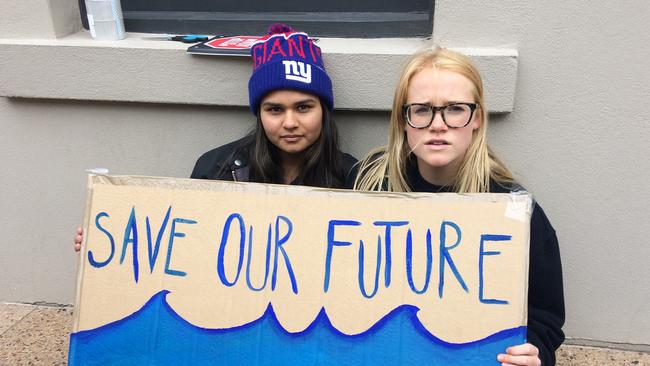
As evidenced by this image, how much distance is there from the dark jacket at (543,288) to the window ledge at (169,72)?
0.67 metres

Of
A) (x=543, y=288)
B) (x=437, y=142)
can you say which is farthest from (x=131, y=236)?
(x=543, y=288)

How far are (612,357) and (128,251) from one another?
2205 mm

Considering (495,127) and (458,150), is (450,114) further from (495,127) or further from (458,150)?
(495,127)

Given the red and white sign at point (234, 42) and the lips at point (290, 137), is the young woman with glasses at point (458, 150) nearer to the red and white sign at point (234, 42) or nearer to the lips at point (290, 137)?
the lips at point (290, 137)

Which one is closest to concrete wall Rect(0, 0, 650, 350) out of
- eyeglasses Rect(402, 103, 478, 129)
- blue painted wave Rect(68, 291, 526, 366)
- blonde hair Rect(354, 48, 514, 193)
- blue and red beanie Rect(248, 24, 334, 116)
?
blue and red beanie Rect(248, 24, 334, 116)

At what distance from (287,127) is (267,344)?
84 centimetres

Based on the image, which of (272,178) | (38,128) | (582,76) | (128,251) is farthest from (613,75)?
(38,128)

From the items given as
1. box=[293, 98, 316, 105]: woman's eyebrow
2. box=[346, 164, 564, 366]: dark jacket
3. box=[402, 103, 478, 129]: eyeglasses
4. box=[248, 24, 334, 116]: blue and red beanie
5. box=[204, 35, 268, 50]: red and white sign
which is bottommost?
box=[346, 164, 564, 366]: dark jacket

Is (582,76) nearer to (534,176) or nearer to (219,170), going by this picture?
(534,176)

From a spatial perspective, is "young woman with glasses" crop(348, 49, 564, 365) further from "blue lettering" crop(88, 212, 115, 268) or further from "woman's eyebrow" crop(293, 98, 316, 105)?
"blue lettering" crop(88, 212, 115, 268)

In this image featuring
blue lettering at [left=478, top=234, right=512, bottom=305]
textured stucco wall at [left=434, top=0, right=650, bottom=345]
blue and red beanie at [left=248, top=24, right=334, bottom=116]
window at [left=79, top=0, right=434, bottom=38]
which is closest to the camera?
blue lettering at [left=478, top=234, right=512, bottom=305]

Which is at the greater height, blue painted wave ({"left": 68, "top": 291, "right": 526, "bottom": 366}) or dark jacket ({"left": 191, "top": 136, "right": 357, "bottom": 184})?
dark jacket ({"left": 191, "top": 136, "right": 357, "bottom": 184})

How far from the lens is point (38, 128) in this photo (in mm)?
2691

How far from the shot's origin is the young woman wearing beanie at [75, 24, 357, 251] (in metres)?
2.04
